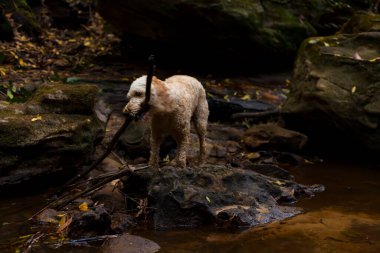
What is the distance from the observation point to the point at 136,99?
5305 mm

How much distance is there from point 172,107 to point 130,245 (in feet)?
5.81

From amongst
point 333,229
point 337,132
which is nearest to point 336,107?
point 337,132

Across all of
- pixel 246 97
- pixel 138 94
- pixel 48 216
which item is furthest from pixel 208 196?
pixel 246 97

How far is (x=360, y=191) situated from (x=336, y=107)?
2231mm

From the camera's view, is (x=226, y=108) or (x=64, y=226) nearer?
(x=64, y=226)

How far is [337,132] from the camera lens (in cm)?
939

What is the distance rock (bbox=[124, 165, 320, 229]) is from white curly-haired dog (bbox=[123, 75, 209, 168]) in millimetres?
409

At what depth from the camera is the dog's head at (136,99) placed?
5230 millimetres

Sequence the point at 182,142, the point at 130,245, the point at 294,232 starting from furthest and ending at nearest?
the point at 182,142 < the point at 294,232 < the point at 130,245

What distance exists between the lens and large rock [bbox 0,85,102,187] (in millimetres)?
6363

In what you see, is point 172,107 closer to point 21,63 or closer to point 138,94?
point 138,94

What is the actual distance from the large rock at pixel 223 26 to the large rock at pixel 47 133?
5.06m

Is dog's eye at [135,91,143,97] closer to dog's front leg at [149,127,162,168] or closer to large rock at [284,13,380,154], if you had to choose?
dog's front leg at [149,127,162,168]

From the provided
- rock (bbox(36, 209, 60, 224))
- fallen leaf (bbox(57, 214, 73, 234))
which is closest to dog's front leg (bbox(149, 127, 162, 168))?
rock (bbox(36, 209, 60, 224))
